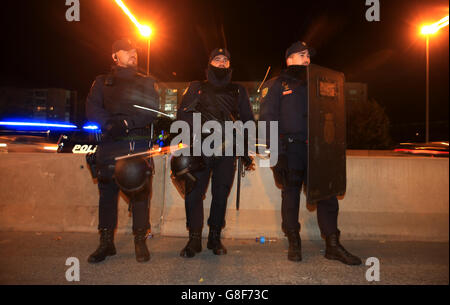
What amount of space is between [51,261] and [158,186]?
1579 mm

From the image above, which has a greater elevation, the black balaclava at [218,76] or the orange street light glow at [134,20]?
the orange street light glow at [134,20]

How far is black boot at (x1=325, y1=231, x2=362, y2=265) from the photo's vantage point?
308 centimetres

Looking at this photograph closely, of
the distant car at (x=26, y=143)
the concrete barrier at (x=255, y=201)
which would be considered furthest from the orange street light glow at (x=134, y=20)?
the concrete barrier at (x=255, y=201)

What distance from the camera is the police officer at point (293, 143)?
10.7ft

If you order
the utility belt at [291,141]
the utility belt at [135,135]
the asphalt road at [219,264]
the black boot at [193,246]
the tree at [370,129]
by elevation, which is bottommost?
the asphalt road at [219,264]

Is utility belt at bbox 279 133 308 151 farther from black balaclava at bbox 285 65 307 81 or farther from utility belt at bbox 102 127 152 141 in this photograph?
utility belt at bbox 102 127 152 141

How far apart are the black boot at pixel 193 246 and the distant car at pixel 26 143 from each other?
7762 mm

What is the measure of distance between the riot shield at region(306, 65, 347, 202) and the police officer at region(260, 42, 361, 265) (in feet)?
0.57

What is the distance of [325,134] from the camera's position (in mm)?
3203

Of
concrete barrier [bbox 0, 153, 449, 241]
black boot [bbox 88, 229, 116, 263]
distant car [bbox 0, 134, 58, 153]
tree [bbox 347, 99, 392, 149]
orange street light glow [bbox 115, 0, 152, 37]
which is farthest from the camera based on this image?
tree [bbox 347, 99, 392, 149]

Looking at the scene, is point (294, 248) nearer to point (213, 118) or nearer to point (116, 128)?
point (213, 118)

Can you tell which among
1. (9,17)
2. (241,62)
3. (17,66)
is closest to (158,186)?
(9,17)

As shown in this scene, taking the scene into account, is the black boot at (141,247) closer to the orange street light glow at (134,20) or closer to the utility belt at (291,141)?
the utility belt at (291,141)

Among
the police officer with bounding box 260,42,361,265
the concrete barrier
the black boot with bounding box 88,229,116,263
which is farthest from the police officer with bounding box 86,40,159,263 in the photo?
the police officer with bounding box 260,42,361,265
